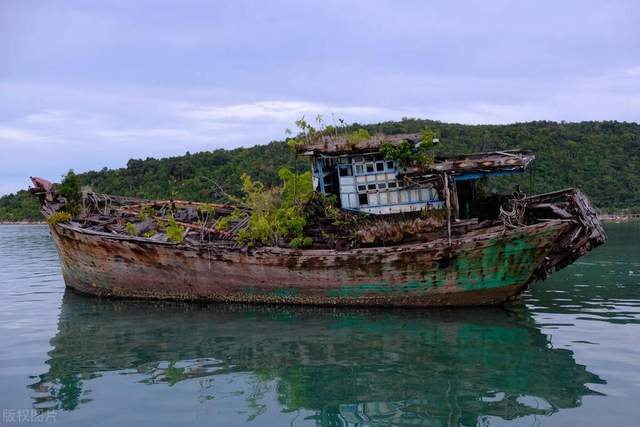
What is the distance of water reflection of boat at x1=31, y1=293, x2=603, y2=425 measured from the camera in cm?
835

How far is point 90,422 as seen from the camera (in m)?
7.90

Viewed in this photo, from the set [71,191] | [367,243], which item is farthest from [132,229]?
[367,243]

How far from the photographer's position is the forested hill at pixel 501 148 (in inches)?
2249

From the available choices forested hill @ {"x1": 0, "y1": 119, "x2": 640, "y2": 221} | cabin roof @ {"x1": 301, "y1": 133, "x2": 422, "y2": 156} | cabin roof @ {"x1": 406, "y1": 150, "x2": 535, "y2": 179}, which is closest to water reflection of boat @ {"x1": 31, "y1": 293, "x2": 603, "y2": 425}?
cabin roof @ {"x1": 406, "y1": 150, "x2": 535, "y2": 179}

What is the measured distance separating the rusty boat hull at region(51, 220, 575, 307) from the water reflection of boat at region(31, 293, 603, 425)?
47 cm

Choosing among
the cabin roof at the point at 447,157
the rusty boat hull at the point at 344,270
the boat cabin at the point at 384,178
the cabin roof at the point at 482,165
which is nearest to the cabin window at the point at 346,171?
the boat cabin at the point at 384,178

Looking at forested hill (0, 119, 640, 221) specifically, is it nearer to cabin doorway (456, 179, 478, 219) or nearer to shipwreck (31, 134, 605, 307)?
shipwreck (31, 134, 605, 307)

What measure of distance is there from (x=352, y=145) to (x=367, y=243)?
3.05m

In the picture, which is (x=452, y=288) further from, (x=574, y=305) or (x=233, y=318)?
(x=233, y=318)

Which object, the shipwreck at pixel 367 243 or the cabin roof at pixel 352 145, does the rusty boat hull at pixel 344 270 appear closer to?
the shipwreck at pixel 367 243

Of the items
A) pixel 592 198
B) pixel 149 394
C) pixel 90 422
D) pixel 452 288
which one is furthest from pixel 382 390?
pixel 592 198

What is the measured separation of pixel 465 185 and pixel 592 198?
5050 cm

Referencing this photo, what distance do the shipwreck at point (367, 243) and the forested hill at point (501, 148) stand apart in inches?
1337

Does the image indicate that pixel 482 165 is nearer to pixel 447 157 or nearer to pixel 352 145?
pixel 447 157
